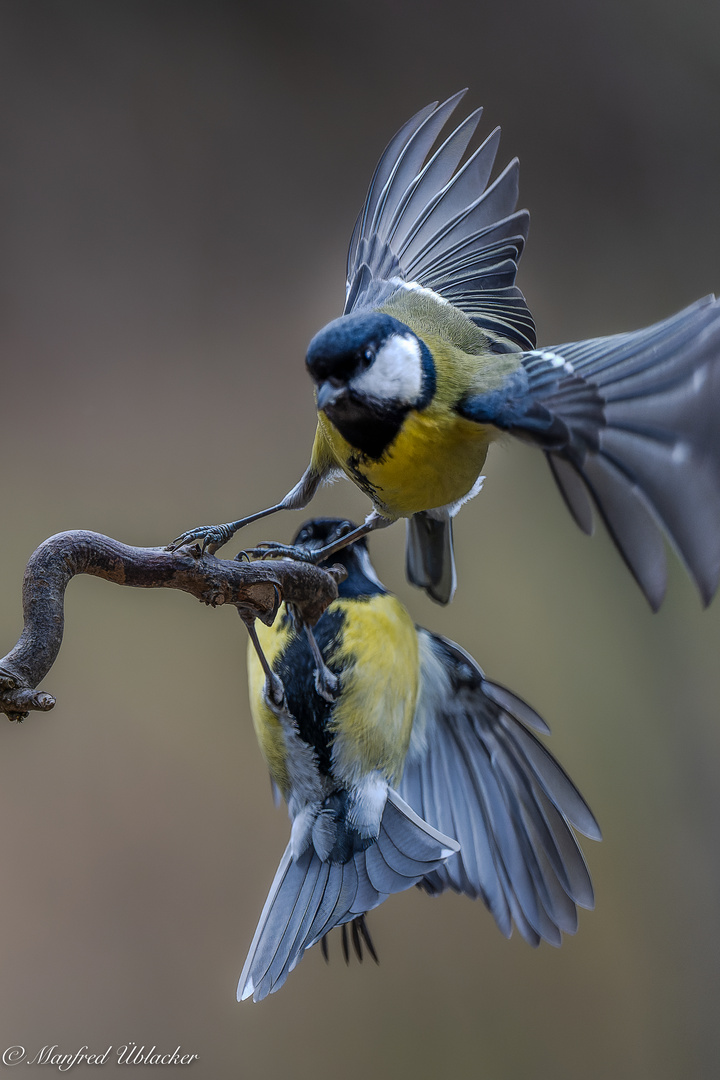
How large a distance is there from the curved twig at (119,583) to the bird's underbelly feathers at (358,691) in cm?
8

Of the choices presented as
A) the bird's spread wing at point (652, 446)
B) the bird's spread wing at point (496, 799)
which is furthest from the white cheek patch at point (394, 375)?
the bird's spread wing at point (496, 799)

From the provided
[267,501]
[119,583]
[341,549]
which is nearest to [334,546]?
[341,549]

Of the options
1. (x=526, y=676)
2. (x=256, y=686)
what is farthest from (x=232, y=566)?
(x=526, y=676)

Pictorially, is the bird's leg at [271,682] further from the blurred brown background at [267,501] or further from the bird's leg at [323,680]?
the blurred brown background at [267,501]

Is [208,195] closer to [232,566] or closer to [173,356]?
[173,356]

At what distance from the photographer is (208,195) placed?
145 centimetres

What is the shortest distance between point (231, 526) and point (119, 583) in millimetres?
181

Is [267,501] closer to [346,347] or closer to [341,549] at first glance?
[341,549]

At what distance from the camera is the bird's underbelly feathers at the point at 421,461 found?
635mm

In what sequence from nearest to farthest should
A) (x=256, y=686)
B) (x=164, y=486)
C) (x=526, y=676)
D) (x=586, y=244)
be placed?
1. (x=256, y=686)
2. (x=164, y=486)
3. (x=526, y=676)
4. (x=586, y=244)

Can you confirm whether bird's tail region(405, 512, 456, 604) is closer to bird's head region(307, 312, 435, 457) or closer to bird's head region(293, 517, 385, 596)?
bird's head region(293, 517, 385, 596)

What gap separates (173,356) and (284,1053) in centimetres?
109

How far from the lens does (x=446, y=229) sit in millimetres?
853

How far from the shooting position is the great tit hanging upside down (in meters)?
0.70
